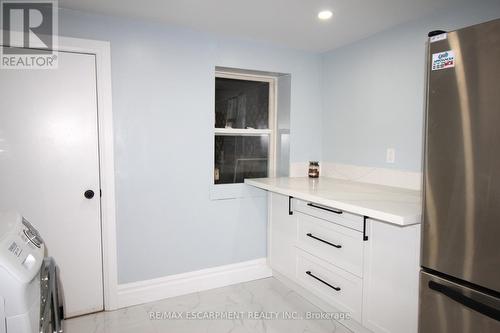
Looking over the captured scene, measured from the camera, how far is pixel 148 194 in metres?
2.45

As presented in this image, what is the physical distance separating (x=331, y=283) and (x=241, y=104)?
5.71 ft

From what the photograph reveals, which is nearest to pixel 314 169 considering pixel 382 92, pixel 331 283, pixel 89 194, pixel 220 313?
pixel 382 92

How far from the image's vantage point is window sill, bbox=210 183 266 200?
2.69 m

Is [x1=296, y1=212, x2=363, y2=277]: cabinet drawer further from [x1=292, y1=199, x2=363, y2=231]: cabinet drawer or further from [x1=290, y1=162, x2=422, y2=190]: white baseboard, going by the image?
[x1=290, y1=162, x2=422, y2=190]: white baseboard

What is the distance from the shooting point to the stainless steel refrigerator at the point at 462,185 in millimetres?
1181

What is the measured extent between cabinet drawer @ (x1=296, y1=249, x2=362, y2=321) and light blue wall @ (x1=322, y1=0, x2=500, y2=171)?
914 mm

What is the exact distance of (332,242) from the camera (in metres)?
2.11

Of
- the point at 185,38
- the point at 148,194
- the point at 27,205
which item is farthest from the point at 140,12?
the point at 27,205

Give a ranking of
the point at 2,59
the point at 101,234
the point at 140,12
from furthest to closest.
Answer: the point at 101,234 < the point at 140,12 < the point at 2,59

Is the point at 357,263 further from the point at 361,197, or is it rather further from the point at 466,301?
the point at 466,301

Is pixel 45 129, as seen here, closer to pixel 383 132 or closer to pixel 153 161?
pixel 153 161

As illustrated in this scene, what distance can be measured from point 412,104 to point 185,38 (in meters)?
1.76

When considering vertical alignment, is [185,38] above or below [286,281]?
above

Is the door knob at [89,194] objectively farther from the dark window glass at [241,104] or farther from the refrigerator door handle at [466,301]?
the refrigerator door handle at [466,301]
